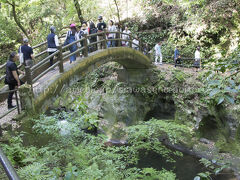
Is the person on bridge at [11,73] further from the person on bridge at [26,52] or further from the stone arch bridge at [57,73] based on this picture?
the person on bridge at [26,52]

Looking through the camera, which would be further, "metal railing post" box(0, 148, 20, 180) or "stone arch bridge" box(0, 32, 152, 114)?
"stone arch bridge" box(0, 32, 152, 114)

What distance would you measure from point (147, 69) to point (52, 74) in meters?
8.21

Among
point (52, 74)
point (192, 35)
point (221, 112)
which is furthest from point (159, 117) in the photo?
point (52, 74)

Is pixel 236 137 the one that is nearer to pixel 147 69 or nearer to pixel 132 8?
pixel 147 69

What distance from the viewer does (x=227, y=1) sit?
46.8 ft

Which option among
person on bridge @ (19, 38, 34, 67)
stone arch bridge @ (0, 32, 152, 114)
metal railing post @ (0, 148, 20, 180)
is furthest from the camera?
person on bridge @ (19, 38, 34, 67)

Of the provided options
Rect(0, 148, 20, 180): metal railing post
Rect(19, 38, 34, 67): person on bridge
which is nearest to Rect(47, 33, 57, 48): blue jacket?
Rect(19, 38, 34, 67): person on bridge

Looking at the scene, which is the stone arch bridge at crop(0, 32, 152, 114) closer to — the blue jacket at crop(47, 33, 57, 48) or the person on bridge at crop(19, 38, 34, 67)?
the person on bridge at crop(19, 38, 34, 67)

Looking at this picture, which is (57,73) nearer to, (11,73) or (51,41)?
(51,41)

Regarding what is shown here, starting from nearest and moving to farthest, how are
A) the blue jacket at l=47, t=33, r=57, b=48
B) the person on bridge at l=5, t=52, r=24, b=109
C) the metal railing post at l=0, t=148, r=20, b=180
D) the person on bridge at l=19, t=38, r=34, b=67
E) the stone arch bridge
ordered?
1. the metal railing post at l=0, t=148, r=20, b=180
2. the stone arch bridge
3. the person on bridge at l=5, t=52, r=24, b=109
4. the person on bridge at l=19, t=38, r=34, b=67
5. the blue jacket at l=47, t=33, r=57, b=48

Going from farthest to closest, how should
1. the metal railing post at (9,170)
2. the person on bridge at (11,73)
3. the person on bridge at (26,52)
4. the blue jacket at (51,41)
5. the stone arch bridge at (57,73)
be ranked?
1. the blue jacket at (51,41)
2. the person on bridge at (26,52)
3. the person on bridge at (11,73)
4. the stone arch bridge at (57,73)
5. the metal railing post at (9,170)

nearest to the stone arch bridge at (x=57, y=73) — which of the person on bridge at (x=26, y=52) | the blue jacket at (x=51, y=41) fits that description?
the person on bridge at (x=26, y=52)

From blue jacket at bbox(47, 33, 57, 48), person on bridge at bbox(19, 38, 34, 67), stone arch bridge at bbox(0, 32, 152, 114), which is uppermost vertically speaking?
blue jacket at bbox(47, 33, 57, 48)

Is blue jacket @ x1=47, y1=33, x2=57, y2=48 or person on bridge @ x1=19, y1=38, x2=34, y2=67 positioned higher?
blue jacket @ x1=47, y1=33, x2=57, y2=48
